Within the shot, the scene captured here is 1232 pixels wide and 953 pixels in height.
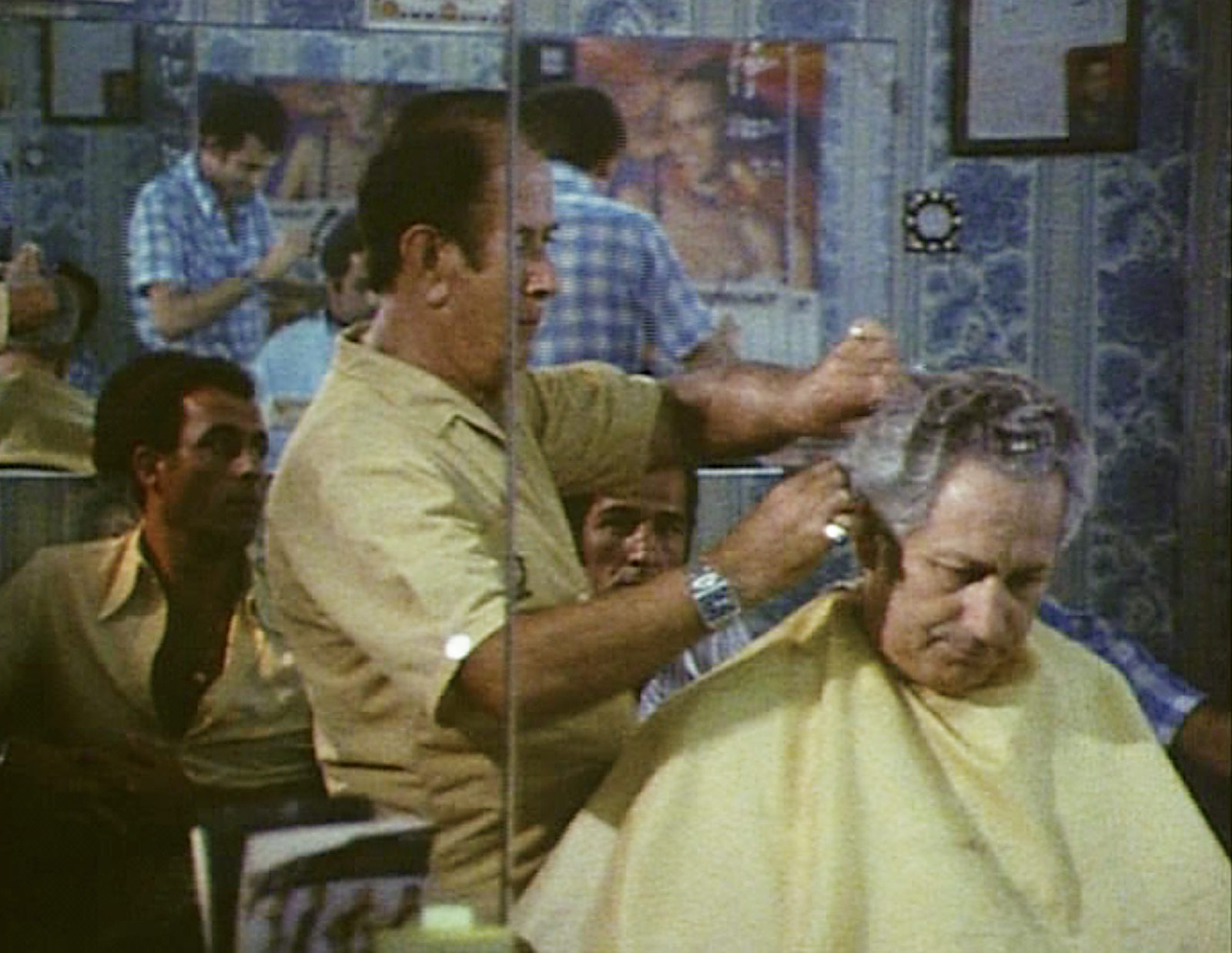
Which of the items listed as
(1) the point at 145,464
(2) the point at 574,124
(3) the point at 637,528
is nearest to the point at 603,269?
(2) the point at 574,124

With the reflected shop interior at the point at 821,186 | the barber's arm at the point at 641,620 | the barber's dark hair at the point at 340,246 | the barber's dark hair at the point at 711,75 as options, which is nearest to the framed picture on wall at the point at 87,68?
the reflected shop interior at the point at 821,186

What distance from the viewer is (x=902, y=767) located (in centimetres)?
316

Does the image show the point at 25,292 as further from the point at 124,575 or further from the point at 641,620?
the point at 641,620

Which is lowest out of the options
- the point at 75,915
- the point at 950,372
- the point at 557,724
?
the point at 75,915

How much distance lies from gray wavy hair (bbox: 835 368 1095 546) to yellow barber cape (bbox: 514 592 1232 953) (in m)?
0.13

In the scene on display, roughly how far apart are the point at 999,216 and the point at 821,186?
208 mm

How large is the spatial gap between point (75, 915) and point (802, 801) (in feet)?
2.60

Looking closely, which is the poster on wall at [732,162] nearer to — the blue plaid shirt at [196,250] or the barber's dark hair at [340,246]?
the barber's dark hair at [340,246]

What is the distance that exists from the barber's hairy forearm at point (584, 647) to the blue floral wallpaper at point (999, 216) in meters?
0.36

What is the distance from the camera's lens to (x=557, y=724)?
309 cm

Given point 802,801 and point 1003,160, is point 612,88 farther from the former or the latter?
point 802,801

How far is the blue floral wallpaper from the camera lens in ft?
9.93

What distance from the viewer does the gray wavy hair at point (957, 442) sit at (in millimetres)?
3105

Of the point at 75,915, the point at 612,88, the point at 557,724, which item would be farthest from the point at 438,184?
the point at 75,915
